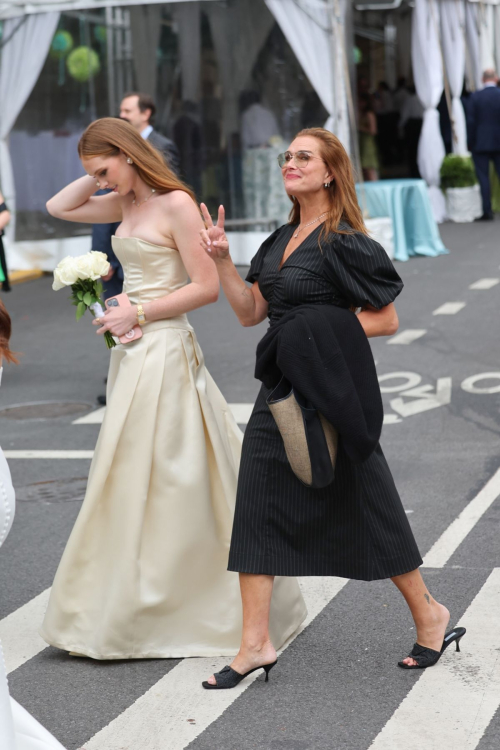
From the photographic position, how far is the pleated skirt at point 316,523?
404 centimetres

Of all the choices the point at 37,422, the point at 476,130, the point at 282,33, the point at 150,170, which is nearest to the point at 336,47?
the point at 282,33

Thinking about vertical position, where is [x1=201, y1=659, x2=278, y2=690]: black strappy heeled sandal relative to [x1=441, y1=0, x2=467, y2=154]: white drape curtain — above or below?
below

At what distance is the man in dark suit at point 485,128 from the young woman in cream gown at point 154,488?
16.2 meters

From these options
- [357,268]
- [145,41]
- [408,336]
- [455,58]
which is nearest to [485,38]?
[455,58]

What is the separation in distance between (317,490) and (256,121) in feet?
41.7

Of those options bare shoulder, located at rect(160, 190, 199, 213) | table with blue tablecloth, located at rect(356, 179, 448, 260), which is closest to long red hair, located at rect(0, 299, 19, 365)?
bare shoulder, located at rect(160, 190, 199, 213)

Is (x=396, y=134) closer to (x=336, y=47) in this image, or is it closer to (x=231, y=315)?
(x=336, y=47)

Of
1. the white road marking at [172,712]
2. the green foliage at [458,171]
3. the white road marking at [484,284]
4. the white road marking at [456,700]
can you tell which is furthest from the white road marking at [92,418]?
the green foliage at [458,171]

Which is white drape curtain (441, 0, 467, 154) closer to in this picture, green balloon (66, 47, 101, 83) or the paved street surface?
green balloon (66, 47, 101, 83)

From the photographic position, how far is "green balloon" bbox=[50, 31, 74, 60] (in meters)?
16.7

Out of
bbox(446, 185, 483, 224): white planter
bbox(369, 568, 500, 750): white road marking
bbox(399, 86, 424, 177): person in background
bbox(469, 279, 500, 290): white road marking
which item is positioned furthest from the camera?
bbox(399, 86, 424, 177): person in background

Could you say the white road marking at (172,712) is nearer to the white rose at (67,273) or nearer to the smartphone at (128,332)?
the smartphone at (128,332)

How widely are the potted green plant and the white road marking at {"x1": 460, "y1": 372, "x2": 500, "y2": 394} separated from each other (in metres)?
11.8

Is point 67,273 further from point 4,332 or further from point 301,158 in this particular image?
point 4,332
